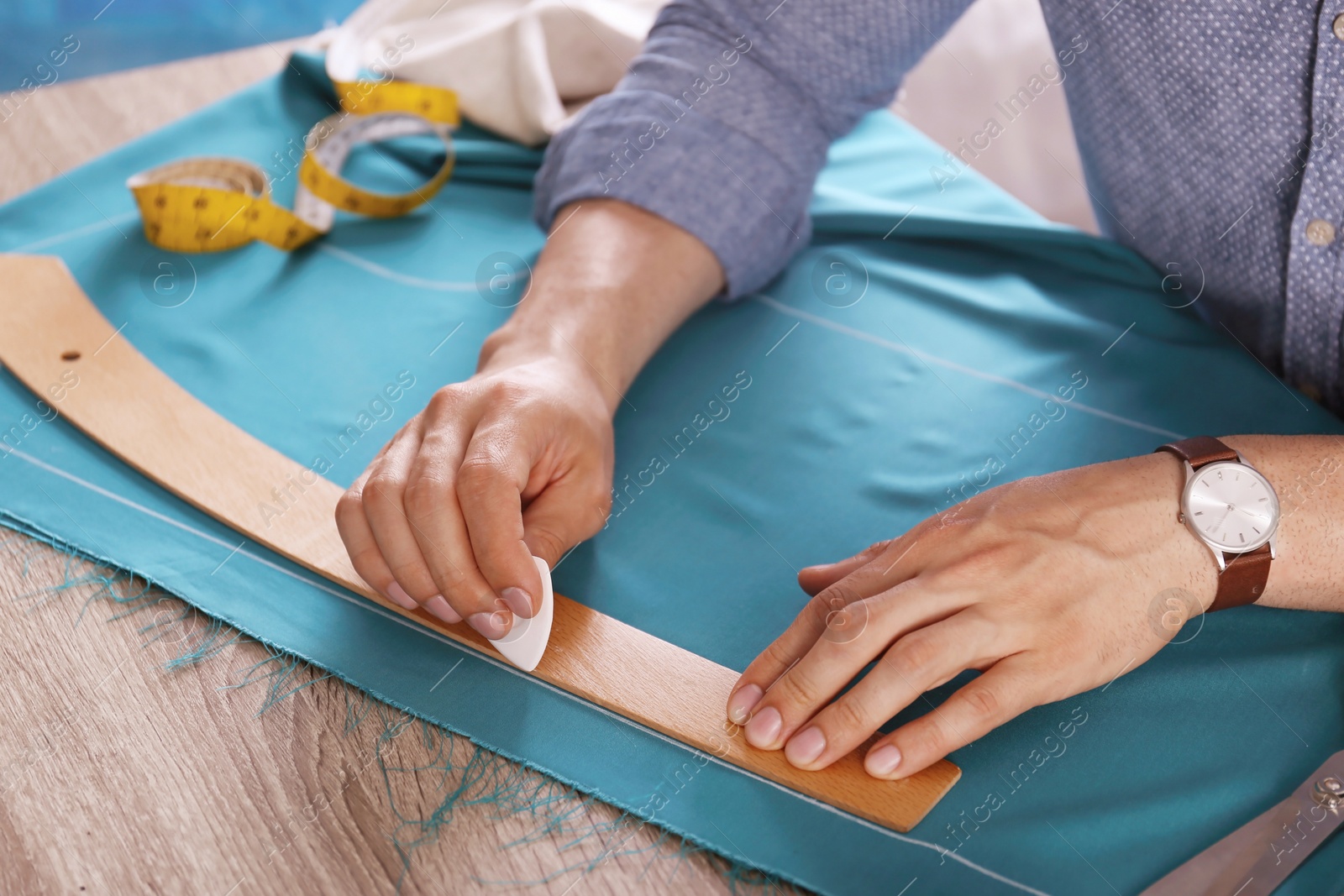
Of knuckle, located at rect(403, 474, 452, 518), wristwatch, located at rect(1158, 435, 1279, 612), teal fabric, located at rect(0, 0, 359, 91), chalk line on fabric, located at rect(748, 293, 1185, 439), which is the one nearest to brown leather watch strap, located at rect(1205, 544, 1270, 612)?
wristwatch, located at rect(1158, 435, 1279, 612)

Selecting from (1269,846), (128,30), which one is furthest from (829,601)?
(128,30)

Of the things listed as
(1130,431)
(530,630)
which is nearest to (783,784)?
(530,630)

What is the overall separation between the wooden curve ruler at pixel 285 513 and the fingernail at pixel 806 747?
1 centimetres

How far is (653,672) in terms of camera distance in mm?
842

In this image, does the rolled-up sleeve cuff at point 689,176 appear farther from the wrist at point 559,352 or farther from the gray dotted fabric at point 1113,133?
the wrist at point 559,352

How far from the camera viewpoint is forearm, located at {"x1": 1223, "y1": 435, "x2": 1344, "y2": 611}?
2.75 ft

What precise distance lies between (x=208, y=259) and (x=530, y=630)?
2.45 feet

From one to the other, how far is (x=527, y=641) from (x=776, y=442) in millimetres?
349

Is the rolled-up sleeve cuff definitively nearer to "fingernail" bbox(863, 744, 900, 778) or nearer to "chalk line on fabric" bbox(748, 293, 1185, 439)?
"chalk line on fabric" bbox(748, 293, 1185, 439)

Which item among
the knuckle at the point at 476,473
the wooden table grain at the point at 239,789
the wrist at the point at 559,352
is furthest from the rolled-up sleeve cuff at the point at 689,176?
the wooden table grain at the point at 239,789

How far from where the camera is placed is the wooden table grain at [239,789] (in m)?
0.71

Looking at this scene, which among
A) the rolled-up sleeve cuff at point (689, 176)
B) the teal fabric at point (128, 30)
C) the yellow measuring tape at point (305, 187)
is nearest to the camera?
the rolled-up sleeve cuff at point (689, 176)

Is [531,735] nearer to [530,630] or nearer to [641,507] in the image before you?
[530,630]

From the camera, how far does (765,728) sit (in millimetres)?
784
